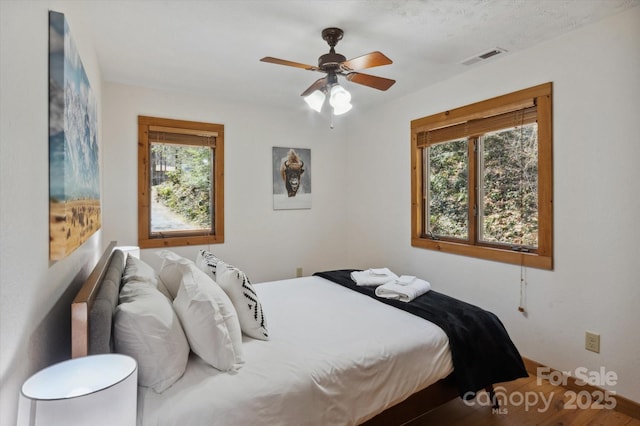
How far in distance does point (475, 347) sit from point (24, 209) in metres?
2.18

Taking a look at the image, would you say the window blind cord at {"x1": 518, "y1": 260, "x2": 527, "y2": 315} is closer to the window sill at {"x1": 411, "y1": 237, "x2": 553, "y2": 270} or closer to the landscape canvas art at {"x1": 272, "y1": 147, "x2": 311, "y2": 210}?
the window sill at {"x1": 411, "y1": 237, "x2": 553, "y2": 270}

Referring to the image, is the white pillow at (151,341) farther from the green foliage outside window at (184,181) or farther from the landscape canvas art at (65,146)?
the green foliage outside window at (184,181)

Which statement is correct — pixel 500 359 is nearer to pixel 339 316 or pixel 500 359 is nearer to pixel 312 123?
pixel 339 316

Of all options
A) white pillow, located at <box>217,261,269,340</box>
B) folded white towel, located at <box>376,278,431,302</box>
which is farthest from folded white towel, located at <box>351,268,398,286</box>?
white pillow, located at <box>217,261,269,340</box>

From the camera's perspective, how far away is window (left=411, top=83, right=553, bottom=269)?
2654mm

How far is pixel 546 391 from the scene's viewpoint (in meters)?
2.47

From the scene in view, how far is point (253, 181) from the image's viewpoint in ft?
13.5

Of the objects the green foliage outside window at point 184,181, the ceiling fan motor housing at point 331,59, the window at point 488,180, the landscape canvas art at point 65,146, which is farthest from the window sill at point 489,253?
the landscape canvas art at point 65,146

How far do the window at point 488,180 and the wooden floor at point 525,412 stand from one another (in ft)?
3.07

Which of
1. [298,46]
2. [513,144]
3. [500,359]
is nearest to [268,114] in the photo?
[298,46]

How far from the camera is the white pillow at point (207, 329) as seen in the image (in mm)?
1485

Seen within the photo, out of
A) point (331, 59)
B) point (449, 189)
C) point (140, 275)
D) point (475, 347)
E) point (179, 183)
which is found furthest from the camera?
point (179, 183)

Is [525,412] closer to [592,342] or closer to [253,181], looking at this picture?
[592,342]

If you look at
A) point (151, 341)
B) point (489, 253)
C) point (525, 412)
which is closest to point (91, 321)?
point (151, 341)
